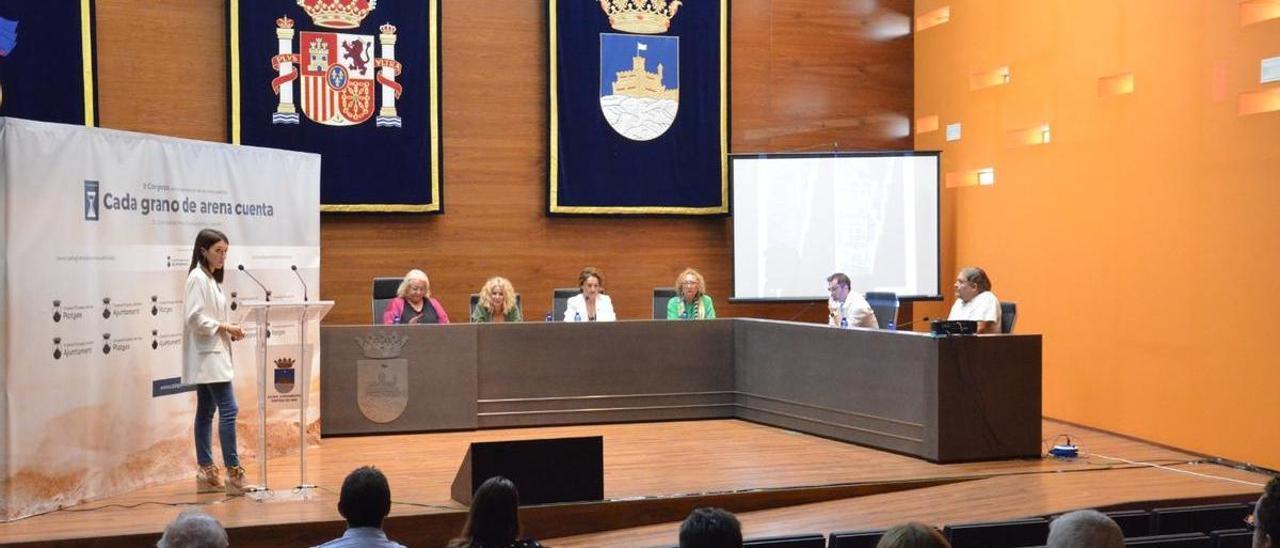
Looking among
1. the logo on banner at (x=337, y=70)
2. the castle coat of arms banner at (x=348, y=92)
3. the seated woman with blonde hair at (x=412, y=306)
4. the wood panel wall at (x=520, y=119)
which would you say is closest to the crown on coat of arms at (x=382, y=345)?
the seated woman with blonde hair at (x=412, y=306)

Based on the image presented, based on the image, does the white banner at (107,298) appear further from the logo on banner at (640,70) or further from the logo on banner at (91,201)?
the logo on banner at (640,70)

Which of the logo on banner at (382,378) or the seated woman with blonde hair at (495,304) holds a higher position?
the seated woman with blonde hair at (495,304)

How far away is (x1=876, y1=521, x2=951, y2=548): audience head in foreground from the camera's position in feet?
8.97

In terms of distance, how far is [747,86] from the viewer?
1115cm

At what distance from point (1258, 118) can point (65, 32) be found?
802 centimetres

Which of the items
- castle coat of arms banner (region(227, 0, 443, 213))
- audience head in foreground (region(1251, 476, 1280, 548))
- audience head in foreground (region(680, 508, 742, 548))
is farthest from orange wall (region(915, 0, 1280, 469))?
audience head in foreground (region(680, 508, 742, 548))

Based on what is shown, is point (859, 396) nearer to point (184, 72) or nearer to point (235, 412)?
point (235, 412)

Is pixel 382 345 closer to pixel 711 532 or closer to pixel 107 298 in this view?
pixel 107 298

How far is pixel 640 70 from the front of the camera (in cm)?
1080

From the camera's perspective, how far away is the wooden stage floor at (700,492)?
18.9 ft

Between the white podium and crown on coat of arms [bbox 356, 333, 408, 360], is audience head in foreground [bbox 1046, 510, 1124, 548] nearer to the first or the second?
the white podium

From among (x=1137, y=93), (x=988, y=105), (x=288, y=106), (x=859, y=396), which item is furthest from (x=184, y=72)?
(x=1137, y=93)

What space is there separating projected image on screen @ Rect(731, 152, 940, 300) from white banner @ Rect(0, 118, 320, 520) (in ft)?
13.8

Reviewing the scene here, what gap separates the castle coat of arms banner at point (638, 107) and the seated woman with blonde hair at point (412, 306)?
2.13 metres
